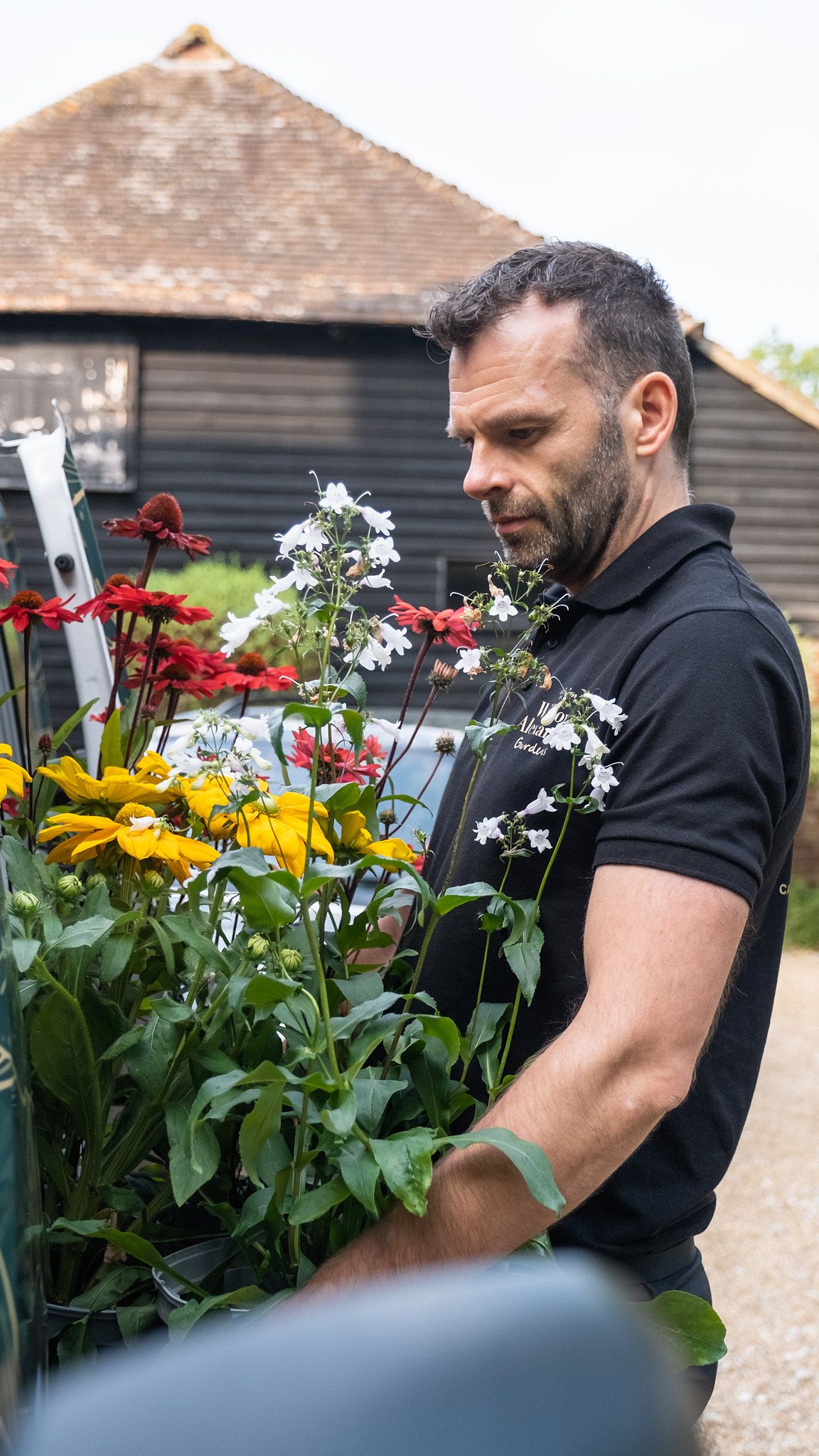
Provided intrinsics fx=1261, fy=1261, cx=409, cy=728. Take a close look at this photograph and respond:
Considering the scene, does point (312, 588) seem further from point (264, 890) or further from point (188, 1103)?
point (188, 1103)

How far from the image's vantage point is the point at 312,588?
3.59 feet

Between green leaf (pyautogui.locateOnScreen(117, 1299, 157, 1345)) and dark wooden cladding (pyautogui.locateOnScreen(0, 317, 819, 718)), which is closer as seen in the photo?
green leaf (pyautogui.locateOnScreen(117, 1299, 157, 1345))

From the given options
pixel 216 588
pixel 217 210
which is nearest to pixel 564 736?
pixel 216 588

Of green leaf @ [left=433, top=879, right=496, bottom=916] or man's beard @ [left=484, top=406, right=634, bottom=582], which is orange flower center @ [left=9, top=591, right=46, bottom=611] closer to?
man's beard @ [left=484, top=406, right=634, bottom=582]

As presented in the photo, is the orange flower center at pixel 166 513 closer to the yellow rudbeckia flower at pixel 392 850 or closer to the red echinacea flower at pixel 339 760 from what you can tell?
the red echinacea flower at pixel 339 760

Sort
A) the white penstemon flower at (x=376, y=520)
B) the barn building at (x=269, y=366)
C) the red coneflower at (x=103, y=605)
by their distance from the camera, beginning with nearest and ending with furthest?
the white penstemon flower at (x=376, y=520)
the red coneflower at (x=103, y=605)
the barn building at (x=269, y=366)

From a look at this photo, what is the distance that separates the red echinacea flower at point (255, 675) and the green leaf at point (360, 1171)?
475 mm

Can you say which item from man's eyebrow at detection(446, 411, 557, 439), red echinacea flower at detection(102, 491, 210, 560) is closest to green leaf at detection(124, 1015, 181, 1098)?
red echinacea flower at detection(102, 491, 210, 560)

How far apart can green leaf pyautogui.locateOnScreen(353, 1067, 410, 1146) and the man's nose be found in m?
0.77

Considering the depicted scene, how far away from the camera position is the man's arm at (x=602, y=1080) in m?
0.99

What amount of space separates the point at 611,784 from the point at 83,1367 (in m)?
0.63

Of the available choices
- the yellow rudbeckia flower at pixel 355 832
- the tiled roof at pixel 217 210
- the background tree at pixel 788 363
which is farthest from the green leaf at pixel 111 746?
A: the background tree at pixel 788 363

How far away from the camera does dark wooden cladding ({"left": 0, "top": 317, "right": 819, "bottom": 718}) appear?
465 inches

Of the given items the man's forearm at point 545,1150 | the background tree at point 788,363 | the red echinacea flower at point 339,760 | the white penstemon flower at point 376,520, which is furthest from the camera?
the background tree at point 788,363
